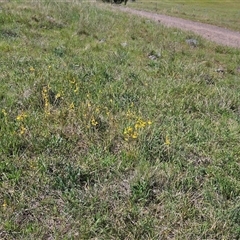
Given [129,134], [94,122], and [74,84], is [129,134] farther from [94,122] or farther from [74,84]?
[74,84]

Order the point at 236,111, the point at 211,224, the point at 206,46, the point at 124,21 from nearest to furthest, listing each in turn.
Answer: the point at 211,224
the point at 236,111
the point at 206,46
the point at 124,21

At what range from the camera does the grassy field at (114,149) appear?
10.8ft

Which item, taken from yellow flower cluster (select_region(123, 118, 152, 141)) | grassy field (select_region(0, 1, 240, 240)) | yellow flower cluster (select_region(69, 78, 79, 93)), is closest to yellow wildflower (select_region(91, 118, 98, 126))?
grassy field (select_region(0, 1, 240, 240))

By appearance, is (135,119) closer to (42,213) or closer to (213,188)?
(213,188)

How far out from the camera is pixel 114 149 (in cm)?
443

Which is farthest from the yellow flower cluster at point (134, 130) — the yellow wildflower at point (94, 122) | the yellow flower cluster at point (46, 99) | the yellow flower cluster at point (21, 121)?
the yellow flower cluster at point (21, 121)

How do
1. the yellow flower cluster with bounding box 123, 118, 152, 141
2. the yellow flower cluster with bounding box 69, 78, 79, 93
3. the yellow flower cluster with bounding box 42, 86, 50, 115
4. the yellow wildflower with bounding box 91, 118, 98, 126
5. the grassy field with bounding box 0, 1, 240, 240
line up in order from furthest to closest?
1. the yellow flower cluster with bounding box 69, 78, 79, 93
2. the yellow flower cluster with bounding box 42, 86, 50, 115
3. the yellow wildflower with bounding box 91, 118, 98, 126
4. the yellow flower cluster with bounding box 123, 118, 152, 141
5. the grassy field with bounding box 0, 1, 240, 240

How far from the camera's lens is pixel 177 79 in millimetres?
7246

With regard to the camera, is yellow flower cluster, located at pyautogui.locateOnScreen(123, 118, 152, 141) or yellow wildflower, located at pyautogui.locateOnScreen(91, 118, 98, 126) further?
yellow wildflower, located at pyautogui.locateOnScreen(91, 118, 98, 126)

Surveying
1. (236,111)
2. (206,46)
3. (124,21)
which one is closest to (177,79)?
(236,111)

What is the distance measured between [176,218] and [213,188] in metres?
0.69

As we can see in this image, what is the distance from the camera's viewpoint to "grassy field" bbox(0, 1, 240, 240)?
10.8 ft

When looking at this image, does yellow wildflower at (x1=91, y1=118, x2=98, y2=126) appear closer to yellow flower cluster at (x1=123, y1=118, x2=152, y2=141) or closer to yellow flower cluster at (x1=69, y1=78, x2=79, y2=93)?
yellow flower cluster at (x1=123, y1=118, x2=152, y2=141)

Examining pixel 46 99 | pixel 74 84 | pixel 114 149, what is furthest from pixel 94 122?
pixel 74 84
